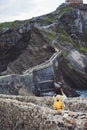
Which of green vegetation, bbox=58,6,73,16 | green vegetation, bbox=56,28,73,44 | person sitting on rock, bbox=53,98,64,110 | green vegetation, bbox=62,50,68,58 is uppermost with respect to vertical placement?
person sitting on rock, bbox=53,98,64,110

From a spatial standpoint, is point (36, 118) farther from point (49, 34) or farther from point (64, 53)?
point (49, 34)

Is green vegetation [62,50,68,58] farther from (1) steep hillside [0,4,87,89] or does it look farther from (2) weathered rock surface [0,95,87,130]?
(2) weathered rock surface [0,95,87,130]

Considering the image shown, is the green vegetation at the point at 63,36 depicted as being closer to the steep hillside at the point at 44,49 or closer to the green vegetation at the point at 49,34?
the steep hillside at the point at 44,49

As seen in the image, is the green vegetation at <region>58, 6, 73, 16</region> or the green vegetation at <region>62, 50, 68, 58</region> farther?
the green vegetation at <region>58, 6, 73, 16</region>

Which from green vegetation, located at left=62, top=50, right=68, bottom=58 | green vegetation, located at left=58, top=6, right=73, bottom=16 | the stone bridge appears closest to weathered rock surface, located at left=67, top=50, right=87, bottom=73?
green vegetation, located at left=62, top=50, right=68, bottom=58

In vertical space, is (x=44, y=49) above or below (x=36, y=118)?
below

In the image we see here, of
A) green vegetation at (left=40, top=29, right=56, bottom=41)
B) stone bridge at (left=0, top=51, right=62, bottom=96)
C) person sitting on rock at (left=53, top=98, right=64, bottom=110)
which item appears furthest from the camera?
green vegetation at (left=40, top=29, right=56, bottom=41)

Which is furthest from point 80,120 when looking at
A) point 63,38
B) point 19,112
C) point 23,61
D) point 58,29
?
point 58,29

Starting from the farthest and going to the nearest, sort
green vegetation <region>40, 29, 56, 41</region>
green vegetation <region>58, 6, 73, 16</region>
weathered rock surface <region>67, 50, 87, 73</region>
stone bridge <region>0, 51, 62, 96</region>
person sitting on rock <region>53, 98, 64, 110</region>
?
green vegetation <region>58, 6, 73, 16</region> → green vegetation <region>40, 29, 56, 41</region> → weathered rock surface <region>67, 50, 87, 73</region> → stone bridge <region>0, 51, 62, 96</region> → person sitting on rock <region>53, 98, 64, 110</region>

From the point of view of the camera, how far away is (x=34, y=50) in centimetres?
11688

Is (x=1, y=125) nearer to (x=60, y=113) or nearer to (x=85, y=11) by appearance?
(x=60, y=113)

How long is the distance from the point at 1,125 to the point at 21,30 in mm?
95186

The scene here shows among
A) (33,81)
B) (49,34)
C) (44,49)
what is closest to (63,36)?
(49,34)

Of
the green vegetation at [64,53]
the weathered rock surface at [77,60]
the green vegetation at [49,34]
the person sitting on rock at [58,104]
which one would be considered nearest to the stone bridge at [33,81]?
the green vegetation at [64,53]
